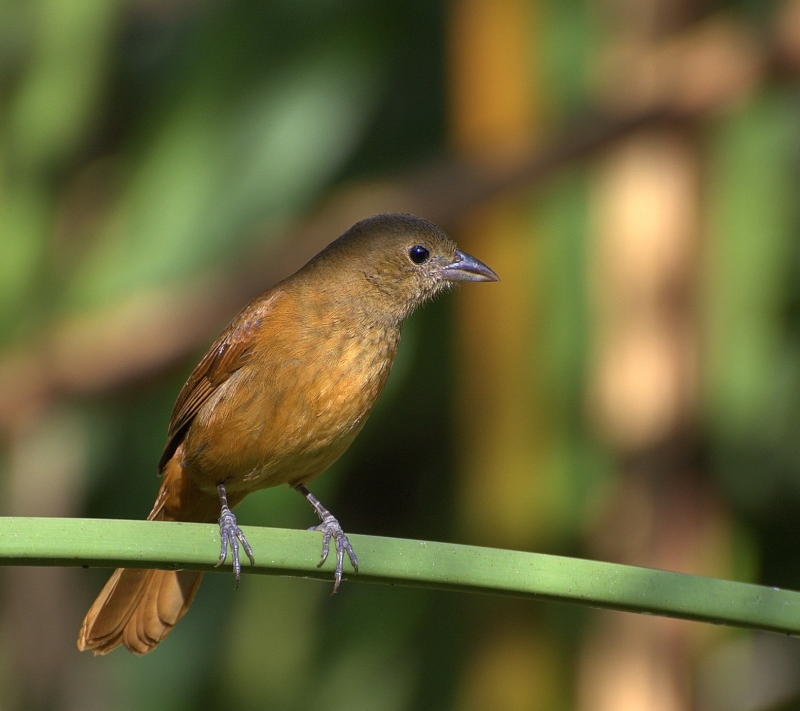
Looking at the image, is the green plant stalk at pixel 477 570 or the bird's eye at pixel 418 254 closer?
the green plant stalk at pixel 477 570

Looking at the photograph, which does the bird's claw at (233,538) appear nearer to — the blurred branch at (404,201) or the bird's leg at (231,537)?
the bird's leg at (231,537)

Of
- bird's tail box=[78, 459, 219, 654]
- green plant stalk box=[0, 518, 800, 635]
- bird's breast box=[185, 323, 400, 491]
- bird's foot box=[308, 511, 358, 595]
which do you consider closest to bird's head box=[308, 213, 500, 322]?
bird's breast box=[185, 323, 400, 491]

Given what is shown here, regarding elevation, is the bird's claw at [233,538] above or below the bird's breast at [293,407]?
below

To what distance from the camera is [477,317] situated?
4.18m

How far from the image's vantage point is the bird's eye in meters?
3.57

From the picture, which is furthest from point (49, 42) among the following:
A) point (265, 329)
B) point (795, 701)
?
point (795, 701)

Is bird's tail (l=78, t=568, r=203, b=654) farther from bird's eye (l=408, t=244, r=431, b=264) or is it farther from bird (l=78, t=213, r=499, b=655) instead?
bird's eye (l=408, t=244, r=431, b=264)

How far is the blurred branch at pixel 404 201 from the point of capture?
12.5ft

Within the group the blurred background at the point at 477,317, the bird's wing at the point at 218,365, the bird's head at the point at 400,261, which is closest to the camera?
the bird's wing at the point at 218,365

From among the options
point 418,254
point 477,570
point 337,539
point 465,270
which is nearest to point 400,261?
point 418,254

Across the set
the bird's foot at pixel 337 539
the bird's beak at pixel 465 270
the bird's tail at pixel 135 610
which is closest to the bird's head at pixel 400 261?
the bird's beak at pixel 465 270

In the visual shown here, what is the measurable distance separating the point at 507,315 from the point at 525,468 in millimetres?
574

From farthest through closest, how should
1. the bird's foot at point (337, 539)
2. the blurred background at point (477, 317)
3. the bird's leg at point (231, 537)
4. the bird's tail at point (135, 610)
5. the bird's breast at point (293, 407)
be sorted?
the blurred background at point (477, 317) < the bird's tail at point (135, 610) < the bird's breast at point (293, 407) < the bird's foot at point (337, 539) < the bird's leg at point (231, 537)

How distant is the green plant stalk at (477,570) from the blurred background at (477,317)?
208cm
